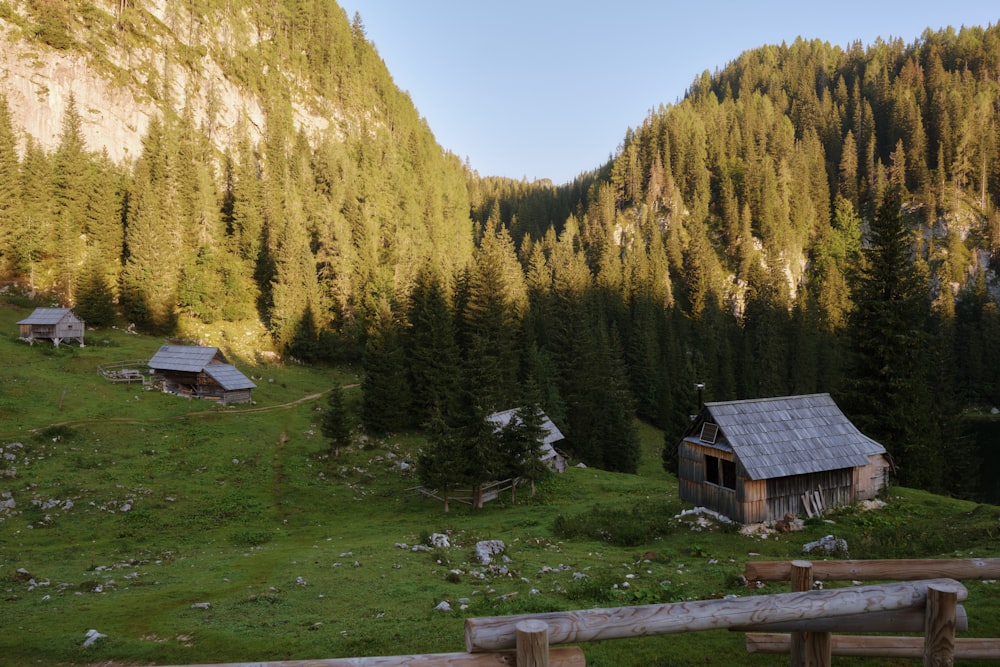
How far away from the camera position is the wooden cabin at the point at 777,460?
1085 inches

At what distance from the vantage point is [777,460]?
27.9m

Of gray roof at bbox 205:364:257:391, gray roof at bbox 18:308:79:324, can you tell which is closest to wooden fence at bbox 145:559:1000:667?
gray roof at bbox 205:364:257:391

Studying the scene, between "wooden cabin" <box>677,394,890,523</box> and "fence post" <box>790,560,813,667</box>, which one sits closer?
"fence post" <box>790,560,813,667</box>

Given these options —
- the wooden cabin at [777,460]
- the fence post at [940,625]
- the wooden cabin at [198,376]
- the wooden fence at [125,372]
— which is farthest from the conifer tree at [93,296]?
the fence post at [940,625]

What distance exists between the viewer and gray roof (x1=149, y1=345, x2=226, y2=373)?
52.2 m

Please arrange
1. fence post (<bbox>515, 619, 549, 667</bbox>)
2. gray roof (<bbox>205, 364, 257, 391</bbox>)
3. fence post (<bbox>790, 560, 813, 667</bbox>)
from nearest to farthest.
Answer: fence post (<bbox>515, 619, 549, 667</bbox>) → fence post (<bbox>790, 560, 813, 667</bbox>) → gray roof (<bbox>205, 364, 257, 391</bbox>)

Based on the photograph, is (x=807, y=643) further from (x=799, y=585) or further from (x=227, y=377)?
(x=227, y=377)

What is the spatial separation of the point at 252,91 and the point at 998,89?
20674 cm

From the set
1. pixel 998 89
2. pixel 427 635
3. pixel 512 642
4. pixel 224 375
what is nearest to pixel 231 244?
pixel 224 375

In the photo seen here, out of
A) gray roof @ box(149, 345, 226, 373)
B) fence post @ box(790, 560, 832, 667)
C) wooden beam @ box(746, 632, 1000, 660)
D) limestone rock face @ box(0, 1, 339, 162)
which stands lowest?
wooden beam @ box(746, 632, 1000, 660)

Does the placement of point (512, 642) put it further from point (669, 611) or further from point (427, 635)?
point (427, 635)

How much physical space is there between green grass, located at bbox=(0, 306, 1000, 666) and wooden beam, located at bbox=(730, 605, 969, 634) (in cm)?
570

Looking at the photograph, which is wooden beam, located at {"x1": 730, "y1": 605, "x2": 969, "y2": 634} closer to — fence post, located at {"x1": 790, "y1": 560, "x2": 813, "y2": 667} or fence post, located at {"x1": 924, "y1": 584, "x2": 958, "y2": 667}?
fence post, located at {"x1": 924, "y1": 584, "x2": 958, "y2": 667}

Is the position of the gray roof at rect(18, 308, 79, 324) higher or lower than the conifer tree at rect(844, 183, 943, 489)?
higher
